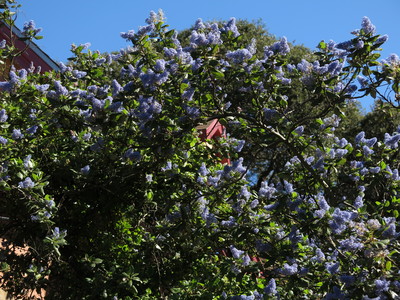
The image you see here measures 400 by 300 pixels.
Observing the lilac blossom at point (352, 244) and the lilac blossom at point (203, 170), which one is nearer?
the lilac blossom at point (352, 244)

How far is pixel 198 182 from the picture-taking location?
6375mm

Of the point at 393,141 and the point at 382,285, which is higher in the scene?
the point at 393,141

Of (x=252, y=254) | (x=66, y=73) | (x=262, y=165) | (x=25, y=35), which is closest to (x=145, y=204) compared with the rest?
(x=252, y=254)

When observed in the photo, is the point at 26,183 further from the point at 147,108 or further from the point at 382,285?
the point at 382,285

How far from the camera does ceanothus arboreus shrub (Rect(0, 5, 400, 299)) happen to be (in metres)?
5.06

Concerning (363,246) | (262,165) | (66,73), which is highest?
(262,165)

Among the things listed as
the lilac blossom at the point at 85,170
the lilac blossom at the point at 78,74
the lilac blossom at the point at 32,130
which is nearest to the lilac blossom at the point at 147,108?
the lilac blossom at the point at 85,170

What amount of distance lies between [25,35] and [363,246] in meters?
4.94

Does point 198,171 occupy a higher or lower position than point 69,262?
higher

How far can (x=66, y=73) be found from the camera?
7469 mm

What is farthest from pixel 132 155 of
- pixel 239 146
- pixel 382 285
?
pixel 382 285

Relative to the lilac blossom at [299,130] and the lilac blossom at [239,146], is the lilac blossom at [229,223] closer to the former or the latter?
the lilac blossom at [299,130]

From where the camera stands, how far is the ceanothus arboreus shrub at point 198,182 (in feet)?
16.6

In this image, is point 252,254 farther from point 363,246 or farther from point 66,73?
point 66,73
